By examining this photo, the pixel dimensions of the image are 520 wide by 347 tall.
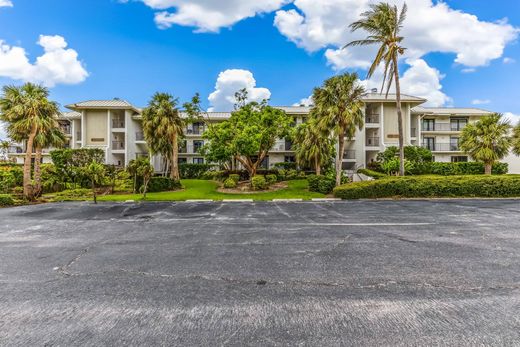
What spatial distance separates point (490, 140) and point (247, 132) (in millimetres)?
22460

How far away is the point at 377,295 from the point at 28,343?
4.38m

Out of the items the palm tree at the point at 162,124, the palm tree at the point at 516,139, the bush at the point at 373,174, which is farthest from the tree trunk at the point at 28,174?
the palm tree at the point at 516,139

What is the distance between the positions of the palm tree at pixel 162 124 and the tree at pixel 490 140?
2901 centimetres

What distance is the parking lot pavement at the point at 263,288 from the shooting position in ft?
9.72

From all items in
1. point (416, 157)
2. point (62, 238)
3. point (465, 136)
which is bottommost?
point (62, 238)

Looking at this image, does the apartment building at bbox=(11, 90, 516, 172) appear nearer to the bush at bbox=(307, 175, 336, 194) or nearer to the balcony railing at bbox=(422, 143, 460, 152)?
the balcony railing at bbox=(422, 143, 460, 152)

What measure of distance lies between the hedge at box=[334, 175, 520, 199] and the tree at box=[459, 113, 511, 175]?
6728 millimetres

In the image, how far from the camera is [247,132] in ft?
75.9

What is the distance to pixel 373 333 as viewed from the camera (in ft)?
9.62

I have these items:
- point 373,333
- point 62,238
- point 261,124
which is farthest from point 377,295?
point 261,124

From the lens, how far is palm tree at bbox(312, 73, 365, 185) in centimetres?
2056

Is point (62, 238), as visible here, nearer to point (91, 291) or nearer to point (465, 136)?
point (91, 291)

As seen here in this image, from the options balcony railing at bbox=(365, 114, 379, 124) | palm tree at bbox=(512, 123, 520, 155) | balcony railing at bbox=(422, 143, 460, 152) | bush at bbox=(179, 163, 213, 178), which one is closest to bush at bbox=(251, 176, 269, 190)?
bush at bbox=(179, 163, 213, 178)

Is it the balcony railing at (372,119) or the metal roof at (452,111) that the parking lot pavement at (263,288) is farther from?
the metal roof at (452,111)
